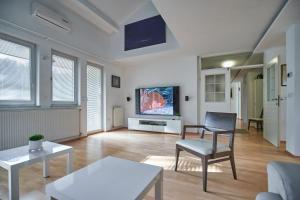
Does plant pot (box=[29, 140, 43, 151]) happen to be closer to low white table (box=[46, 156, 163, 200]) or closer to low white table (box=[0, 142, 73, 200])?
low white table (box=[0, 142, 73, 200])

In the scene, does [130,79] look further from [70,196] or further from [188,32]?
[70,196]

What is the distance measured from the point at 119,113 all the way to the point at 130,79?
4.17ft

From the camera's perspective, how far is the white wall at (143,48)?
3.94 meters

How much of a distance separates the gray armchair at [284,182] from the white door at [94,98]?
4.28 metres

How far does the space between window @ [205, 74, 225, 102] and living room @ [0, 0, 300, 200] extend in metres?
0.03

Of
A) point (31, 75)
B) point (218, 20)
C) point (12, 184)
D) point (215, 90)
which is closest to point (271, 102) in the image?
point (215, 90)

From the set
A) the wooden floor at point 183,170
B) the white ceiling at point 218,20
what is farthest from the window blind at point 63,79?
the white ceiling at point 218,20

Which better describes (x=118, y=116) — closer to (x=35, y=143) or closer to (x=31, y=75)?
(x=31, y=75)

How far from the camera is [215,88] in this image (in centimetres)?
453

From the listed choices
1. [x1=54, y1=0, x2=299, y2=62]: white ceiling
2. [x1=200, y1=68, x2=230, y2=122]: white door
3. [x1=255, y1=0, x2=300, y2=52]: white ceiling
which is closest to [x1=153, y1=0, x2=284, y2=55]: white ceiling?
[x1=54, y1=0, x2=299, y2=62]: white ceiling

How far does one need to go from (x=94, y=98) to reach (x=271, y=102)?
455cm

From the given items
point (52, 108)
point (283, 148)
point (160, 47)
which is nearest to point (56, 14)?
point (52, 108)

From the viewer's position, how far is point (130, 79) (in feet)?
17.9

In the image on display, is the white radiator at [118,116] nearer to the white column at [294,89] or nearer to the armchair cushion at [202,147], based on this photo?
the armchair cushion at [202,147]
